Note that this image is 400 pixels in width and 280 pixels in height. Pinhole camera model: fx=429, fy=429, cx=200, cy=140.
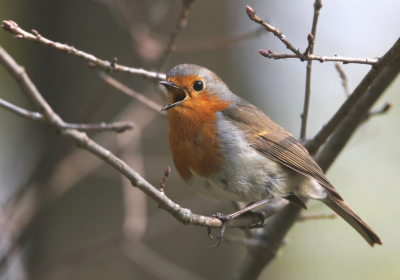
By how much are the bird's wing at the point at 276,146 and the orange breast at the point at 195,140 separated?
0.26 metres

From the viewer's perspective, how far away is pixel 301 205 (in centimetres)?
365

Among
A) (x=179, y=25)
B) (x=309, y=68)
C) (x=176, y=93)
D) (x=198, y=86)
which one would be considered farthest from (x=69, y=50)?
(x=309, y=68)

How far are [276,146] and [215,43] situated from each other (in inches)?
60.2

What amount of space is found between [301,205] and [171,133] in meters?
1.27

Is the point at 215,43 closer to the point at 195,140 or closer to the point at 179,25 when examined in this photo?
the point at 179,25

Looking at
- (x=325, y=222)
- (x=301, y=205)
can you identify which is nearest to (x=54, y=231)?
(x=301, y=205)

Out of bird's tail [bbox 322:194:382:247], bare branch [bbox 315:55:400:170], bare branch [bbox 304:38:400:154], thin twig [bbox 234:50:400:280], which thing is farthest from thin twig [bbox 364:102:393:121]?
bird's tail [bbox 322:194:382:247]

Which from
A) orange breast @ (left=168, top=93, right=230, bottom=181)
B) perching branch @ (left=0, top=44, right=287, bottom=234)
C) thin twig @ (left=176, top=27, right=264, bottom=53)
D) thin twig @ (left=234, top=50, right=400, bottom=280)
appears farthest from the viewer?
thin twig @ (left=176, top=27, right=264, bottom=53)

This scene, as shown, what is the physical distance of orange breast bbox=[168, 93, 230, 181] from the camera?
321cm

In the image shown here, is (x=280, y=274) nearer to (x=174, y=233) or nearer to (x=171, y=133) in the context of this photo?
(x=174, y=233)

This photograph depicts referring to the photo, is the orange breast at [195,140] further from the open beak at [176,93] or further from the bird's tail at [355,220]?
the bird's tail at [355,220]

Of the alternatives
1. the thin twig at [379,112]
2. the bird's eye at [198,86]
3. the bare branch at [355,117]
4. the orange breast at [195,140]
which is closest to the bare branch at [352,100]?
the bare branch at [355,117]

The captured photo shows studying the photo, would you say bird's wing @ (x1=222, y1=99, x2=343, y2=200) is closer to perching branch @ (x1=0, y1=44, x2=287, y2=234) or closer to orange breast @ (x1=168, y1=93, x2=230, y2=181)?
orange breast @ (x1=168, y1=93, x2=230, y2=181)

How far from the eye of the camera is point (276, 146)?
3.60 meters
